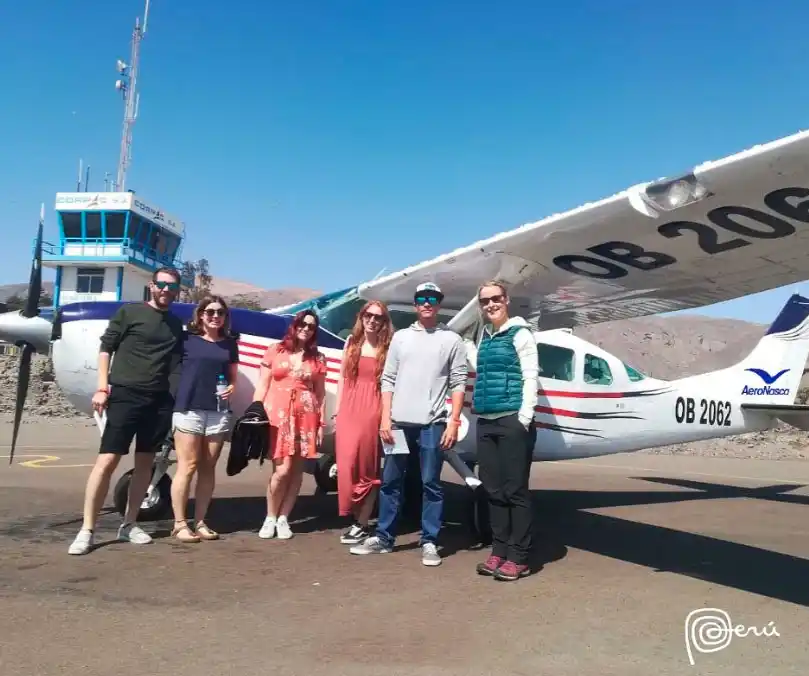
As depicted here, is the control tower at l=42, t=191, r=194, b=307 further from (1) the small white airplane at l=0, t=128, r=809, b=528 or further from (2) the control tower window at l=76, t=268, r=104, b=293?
(1) the small white airplane at l=0, t=128, r=809, b=528

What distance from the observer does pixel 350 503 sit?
4895mm

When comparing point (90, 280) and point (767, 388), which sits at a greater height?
point (90, 280)

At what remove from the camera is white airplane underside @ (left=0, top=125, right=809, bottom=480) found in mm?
3816

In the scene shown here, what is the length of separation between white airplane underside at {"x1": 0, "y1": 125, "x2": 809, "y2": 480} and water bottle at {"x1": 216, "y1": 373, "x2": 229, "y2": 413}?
0.50 metres

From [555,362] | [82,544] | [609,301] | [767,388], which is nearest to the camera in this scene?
[82,544]

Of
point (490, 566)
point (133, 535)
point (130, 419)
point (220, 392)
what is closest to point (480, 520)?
point (490, 566)

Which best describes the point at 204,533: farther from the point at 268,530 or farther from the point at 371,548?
the point at 371,548

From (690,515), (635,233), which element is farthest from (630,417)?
(635,233)

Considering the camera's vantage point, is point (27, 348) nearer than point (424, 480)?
No

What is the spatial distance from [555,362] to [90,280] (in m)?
37.9

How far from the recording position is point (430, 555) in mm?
4465

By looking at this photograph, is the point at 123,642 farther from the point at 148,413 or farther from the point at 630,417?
the point at 630,417

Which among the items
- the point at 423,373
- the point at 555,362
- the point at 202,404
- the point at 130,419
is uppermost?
the point at 555,362

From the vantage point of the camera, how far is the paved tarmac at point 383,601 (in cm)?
277
